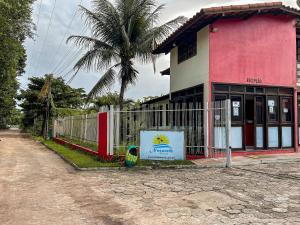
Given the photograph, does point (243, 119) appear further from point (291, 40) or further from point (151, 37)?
point (151, 37)

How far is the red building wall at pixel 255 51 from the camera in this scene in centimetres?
1395

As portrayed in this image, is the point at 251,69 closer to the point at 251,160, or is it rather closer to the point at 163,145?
the point at 251,160

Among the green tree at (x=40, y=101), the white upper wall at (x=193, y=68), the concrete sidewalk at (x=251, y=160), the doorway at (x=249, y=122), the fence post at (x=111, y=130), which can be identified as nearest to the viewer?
the concrete sidewalk at (x=251, y=160)

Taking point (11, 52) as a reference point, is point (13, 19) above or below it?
above

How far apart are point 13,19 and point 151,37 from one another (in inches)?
282

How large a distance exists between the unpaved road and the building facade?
342cm

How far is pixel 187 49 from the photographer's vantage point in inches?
638

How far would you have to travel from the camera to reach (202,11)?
12.9 metres

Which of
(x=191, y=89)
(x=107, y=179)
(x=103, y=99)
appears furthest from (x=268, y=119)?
(x=103, y=99)

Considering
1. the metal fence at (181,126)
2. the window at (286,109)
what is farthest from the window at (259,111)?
the metal fence at (181,126)

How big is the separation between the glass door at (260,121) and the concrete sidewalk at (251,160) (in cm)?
66

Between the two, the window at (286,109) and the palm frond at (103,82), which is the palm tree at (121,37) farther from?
the window at (286,109)

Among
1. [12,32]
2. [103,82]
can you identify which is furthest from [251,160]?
[12,32]

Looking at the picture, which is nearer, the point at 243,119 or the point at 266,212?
the point at 266,212
